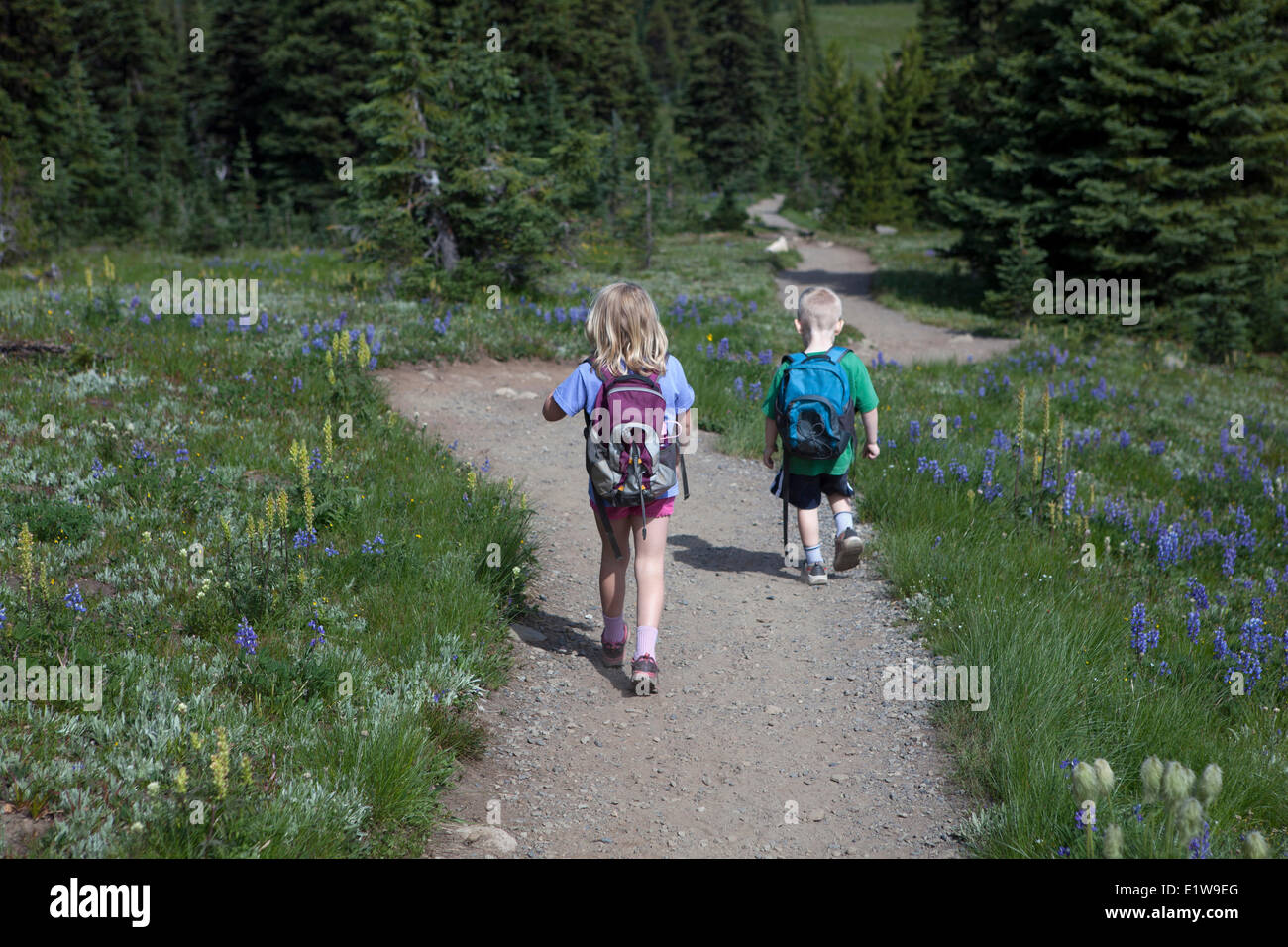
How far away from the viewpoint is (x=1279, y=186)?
803 inches

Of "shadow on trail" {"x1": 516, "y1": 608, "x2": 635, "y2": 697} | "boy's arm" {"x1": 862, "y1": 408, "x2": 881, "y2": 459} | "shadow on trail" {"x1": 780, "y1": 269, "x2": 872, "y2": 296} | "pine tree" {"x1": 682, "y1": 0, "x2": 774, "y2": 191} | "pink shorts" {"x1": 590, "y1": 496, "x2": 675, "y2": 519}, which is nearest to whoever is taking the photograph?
"pink shorts" {"x1": 590, "y1": 496, "x2": 675, "y2": 519}

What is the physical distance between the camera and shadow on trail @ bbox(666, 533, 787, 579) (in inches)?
287

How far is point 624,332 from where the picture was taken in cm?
513

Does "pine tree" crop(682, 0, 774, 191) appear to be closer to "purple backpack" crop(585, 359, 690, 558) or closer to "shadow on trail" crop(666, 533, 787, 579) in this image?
"shadow on trail" crop(666, 533, 787, 579)

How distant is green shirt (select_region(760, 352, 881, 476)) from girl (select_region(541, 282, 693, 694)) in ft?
4.55

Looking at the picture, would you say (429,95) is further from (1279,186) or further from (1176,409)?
(1279,186)

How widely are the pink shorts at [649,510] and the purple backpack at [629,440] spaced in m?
0.12

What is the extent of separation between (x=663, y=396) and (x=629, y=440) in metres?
0.29


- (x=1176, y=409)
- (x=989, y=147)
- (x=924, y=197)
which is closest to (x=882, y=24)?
(x=924, y=197)

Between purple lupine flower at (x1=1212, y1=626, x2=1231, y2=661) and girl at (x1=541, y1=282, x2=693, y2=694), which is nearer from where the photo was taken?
girl at (x1=541, y1=282, x2=693, y2=694)

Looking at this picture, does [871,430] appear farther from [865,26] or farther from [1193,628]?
[865,26]

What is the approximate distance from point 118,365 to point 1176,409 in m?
13.0

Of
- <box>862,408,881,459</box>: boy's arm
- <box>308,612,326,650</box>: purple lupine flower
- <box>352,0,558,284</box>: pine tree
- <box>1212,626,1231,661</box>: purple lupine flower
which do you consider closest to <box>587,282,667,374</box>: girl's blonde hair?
<box>308,612,326,650</box>: purple lupine flower

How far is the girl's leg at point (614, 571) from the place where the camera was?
18.0 ft
